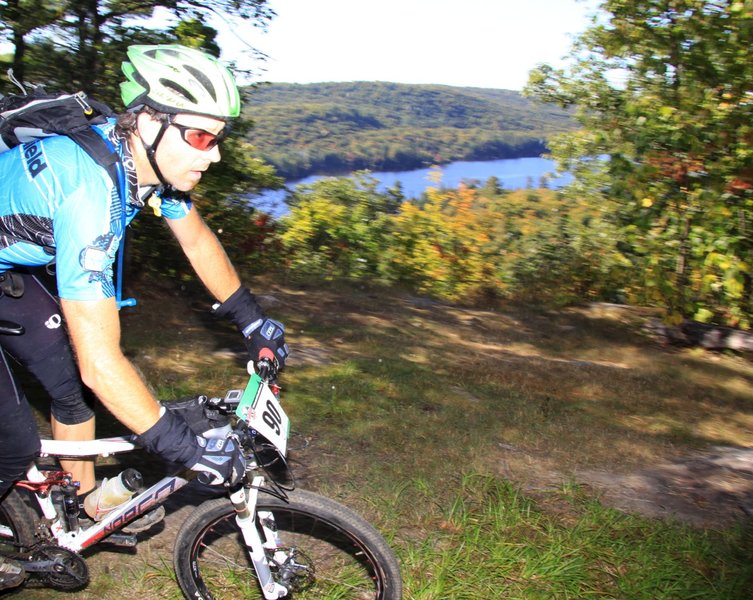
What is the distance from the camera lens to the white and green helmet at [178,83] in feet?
8.00

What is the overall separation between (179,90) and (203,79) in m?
0.10

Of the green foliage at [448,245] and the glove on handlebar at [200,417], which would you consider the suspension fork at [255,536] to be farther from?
the green foliage at [448,245]

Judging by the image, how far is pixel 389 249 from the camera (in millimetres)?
11219

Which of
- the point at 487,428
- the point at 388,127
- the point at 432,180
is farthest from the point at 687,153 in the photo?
the point at 388,127

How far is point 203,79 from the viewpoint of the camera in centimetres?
247

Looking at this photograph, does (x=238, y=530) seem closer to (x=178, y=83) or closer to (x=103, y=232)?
(x=103, y=232)

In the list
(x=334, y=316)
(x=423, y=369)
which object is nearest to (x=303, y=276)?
(x=334, y=316)

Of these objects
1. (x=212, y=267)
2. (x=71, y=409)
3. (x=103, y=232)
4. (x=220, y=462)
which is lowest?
(x=71, y=409)

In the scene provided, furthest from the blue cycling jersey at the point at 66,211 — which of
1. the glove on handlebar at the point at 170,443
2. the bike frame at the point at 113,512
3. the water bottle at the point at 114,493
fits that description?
the water bottle at the point at 114,493

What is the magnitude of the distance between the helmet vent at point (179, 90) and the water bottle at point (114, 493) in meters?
1.69

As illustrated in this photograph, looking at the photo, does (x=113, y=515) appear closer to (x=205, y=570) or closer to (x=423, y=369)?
(x=205, y=570)

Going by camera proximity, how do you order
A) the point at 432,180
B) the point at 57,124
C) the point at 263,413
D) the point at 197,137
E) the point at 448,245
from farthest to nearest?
the point at 432,180 < the point at 448,245 < the point at 263,413 < the point at 197,137 < the point at 57,124

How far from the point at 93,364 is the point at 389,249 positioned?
9070 millimetres

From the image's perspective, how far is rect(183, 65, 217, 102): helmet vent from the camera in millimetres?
2465
